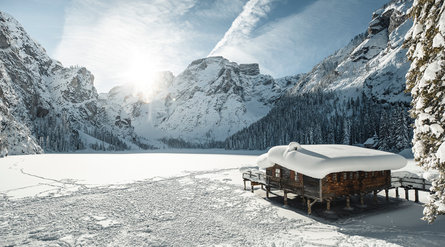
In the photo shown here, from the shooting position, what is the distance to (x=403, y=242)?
1341cm

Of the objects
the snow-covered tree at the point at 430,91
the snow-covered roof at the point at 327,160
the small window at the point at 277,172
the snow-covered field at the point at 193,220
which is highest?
the snow-covered tree at the point at 430,91

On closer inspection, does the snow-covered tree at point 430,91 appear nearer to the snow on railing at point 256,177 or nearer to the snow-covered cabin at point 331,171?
the snow-covered cabin at point 331,171

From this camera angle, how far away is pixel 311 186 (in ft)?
64.6

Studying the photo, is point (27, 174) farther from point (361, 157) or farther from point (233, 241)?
point (361, 157)

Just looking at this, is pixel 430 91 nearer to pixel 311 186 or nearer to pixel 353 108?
pixel 311 186

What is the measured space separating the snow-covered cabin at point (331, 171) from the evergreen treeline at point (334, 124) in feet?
167

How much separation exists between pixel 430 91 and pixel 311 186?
464 inches

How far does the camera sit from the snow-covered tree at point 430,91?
943 cm

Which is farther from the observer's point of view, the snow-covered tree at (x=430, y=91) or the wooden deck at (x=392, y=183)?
the wooden deck at (x=392, y=183)

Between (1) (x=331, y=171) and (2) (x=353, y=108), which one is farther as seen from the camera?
(2) (x=353, y=108)

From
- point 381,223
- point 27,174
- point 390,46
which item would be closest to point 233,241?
point 381,223

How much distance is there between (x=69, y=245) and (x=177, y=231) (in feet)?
20.4

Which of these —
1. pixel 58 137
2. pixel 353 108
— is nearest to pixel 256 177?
pixel 353 108

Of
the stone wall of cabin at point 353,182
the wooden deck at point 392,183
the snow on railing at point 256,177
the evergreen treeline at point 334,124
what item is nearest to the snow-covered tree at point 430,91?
the stone wall of cabin at point 353,182
